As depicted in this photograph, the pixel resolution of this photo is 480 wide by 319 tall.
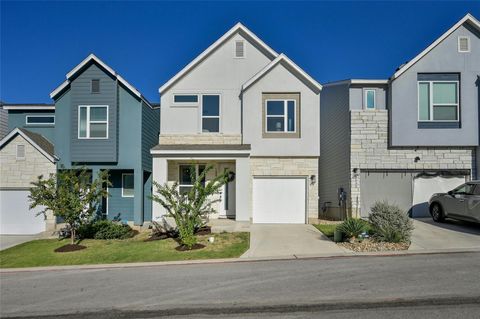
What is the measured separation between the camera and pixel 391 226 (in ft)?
34.1

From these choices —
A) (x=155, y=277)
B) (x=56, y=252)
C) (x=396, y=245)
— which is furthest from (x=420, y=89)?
(x=56, y=252)

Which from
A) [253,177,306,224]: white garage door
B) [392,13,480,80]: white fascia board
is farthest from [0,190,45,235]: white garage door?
[392,13,480,80]: white fascia board

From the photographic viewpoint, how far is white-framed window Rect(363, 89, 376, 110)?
15.9 m

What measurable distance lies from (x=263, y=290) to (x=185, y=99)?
11607 mm

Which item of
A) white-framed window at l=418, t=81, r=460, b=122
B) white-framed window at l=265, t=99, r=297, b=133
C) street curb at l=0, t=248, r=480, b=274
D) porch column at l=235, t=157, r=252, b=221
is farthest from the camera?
white-framed window at l=265, t=99, r=297, b=133

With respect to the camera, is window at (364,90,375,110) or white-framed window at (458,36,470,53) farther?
window at (364,90,375,110)

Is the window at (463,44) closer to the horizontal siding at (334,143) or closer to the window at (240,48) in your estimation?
the horizontal siding at (334,143)

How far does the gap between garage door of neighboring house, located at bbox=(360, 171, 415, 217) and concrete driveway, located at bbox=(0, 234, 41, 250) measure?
590 inches

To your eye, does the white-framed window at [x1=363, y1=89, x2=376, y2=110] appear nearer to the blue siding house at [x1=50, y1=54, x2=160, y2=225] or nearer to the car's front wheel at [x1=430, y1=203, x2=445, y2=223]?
the car's front wheel at [x1=430, y1=203, x2=445, y2=223]

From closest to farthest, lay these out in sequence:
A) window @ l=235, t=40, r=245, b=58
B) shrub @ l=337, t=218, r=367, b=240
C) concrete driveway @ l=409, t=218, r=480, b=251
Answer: concrete driveway @ l=409, t=218, r=480, b=251, shrub @ l=337, t=218, r=367, b=240, window @ l=235, t=40, r=245, b=58

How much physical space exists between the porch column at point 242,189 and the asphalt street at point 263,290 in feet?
17.7

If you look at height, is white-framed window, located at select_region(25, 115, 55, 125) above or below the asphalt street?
above

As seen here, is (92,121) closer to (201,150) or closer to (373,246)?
(201,150)

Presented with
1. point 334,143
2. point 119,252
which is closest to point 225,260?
point 119,252
